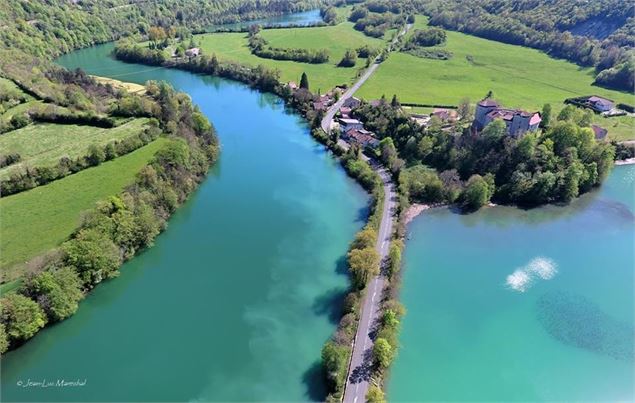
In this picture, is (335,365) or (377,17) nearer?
(335,365)

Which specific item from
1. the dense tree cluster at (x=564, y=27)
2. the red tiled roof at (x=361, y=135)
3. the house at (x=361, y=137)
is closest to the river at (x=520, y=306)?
the house at (x=361, y=137)

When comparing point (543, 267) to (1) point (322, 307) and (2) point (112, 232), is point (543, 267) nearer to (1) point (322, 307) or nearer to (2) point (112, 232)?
(1) point (322, 307)

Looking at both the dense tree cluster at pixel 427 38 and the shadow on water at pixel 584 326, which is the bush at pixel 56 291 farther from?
the dense tree cluster at pixel 427 38

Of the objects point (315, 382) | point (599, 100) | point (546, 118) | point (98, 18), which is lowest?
point (315, 382)

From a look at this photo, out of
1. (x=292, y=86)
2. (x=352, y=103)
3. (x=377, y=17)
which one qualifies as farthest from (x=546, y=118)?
(x=377, y=17)

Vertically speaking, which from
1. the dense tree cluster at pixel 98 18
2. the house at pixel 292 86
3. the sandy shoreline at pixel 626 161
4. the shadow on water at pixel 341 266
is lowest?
the sandy shoreline at pixel 626 161

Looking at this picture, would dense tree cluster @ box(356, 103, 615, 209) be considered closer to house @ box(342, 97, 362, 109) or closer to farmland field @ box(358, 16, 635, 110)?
house @ box(342, 97, 362, 109)

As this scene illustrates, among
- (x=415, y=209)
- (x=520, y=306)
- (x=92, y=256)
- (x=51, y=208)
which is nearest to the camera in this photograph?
(x=92, y=256)

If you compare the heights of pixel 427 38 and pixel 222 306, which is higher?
pixel 427 38
